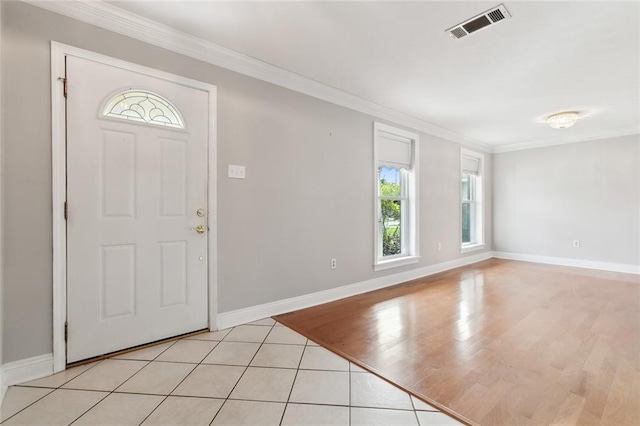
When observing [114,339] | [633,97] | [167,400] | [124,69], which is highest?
[633,97]

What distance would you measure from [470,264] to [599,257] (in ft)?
6.99

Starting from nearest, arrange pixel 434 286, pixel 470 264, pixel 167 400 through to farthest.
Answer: pixel 167 400 < pixel 434 286 < pixel 470 264

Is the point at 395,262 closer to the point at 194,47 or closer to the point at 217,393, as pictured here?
the point at 217,393

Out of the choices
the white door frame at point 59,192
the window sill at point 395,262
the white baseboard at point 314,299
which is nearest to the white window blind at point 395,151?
the window sill at point 395,262

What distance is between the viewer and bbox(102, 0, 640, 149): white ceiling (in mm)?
1993

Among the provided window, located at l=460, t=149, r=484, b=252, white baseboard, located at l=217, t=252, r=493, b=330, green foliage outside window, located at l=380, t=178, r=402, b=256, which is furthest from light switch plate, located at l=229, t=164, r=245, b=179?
window, located at l=460, t=149, r=484, b=252

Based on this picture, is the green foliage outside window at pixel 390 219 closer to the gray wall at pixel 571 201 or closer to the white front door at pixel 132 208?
the white front door at pixel 132 208

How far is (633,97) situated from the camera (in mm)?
3445

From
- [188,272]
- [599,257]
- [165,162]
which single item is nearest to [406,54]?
[165,162]

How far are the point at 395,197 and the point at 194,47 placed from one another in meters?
3.16

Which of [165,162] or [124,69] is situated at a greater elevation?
[124,69]

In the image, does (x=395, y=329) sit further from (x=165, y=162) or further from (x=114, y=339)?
(x=165, y=162)

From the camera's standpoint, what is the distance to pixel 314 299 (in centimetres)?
318

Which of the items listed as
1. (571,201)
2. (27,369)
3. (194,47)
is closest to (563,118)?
(571,201)
